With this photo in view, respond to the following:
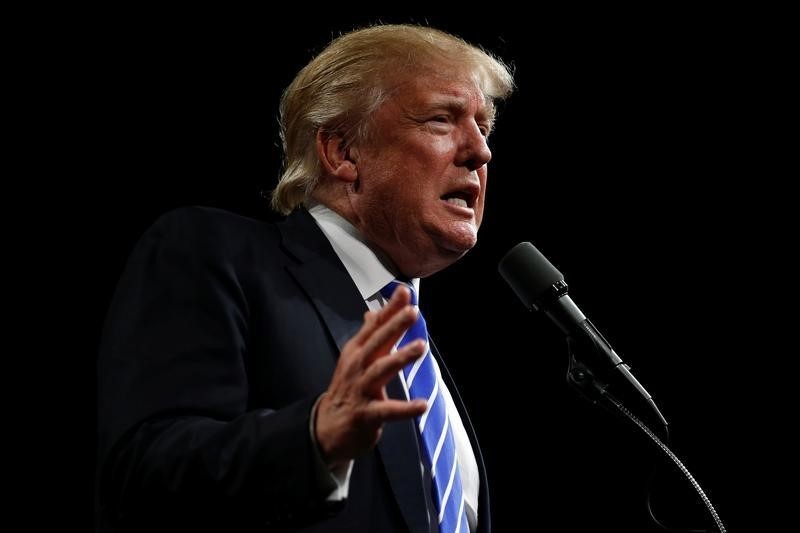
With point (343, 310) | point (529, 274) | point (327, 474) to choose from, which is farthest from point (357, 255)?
point (327, 474)

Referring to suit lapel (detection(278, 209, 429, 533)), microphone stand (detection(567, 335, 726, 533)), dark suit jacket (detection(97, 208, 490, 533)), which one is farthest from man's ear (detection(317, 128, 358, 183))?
microphone stand (detection(567, 335, 726, 533))

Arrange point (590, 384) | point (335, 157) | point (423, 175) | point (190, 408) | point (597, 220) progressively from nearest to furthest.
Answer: point (190, 408), point (590, 384), point (423, 175), point (335, 157), point (597, 220)

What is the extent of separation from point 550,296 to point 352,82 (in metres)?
0.71

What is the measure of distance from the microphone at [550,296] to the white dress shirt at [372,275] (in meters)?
0.25

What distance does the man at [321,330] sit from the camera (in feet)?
3.81

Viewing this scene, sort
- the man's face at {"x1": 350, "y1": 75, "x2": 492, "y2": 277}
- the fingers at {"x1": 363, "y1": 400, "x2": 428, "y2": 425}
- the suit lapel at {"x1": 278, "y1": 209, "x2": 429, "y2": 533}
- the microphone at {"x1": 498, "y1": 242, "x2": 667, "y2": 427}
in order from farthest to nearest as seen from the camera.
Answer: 1. the man's face at {"x1": 350, "y1": 75, "x2": 492, "y2": 277}
2. the microphone at {"x1": 498, "y1": 242, "x2": 667, "y2": 427}
3. the suit lapel at {"x1": 278, "y1": 209, "x2": 429, "y2": 533}
4. the fingers at {"x1": 363, "y1": 400, "x2": 428, "y2": 425}

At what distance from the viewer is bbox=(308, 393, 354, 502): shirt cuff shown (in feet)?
3.76

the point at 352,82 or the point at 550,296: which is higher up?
the point at 352,82

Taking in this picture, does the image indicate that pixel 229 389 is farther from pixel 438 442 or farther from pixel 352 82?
pixel 352 82

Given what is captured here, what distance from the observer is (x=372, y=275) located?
1793mm

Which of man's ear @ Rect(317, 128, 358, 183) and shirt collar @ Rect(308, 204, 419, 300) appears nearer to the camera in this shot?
shirt collar @ Rect(308, 204, 419, 300)

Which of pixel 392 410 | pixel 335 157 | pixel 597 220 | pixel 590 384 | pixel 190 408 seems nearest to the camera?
pixel 392 410

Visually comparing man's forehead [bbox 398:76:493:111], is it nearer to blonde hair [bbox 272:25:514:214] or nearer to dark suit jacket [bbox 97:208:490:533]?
blonde hair [bbox 272:25:514:214]

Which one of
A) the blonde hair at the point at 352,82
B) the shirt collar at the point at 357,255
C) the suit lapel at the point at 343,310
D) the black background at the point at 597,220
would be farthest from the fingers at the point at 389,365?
the black background at the point at 597,220
